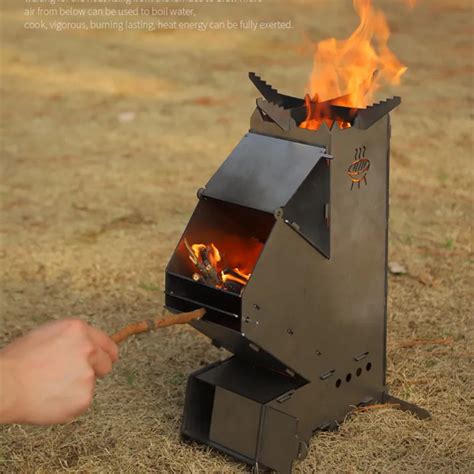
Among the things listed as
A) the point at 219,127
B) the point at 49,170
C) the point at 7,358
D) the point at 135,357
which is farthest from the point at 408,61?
the point at 7,358

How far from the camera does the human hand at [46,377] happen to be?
236 centimetres

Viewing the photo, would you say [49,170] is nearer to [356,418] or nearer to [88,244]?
[88,244]

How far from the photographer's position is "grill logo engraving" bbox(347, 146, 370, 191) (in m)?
3.98

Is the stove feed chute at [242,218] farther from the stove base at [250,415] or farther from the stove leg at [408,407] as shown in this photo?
the stove leg at [408,407]

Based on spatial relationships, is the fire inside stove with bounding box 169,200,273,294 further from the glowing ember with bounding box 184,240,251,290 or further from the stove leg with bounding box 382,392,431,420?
the stove leg with bounding box 382,392,431,420

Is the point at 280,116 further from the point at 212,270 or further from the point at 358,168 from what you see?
the point at 212,270

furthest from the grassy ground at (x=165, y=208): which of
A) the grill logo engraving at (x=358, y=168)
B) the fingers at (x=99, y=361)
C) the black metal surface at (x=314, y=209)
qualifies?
the fingers at (x=99, y=361)

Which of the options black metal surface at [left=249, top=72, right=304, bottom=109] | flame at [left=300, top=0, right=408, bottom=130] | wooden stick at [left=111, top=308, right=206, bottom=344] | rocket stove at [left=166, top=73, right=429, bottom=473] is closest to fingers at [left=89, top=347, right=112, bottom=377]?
wooden stick at [left=111, top=308, right=206, bottom=344]

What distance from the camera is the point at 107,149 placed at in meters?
9.23

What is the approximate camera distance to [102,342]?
2.65 meters

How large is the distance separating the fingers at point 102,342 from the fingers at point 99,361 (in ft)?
0.06

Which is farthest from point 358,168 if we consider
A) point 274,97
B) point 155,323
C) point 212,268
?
point 155,323

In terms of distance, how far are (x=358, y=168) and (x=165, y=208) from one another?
3.82 meters

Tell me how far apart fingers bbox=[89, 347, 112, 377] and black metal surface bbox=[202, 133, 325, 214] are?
1148mm
